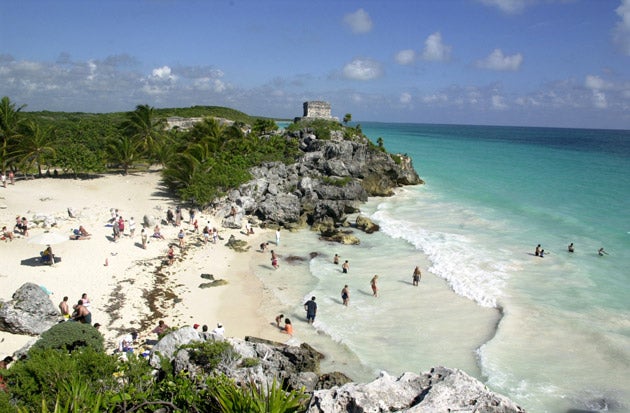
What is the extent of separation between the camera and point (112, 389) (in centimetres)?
762

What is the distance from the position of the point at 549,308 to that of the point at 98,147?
43849 mm

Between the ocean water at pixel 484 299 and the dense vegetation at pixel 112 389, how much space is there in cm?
665

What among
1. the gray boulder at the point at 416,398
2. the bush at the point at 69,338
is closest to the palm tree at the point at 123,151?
the bush at the point at 69,338

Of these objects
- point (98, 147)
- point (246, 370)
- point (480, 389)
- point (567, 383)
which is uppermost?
point (98, 147)

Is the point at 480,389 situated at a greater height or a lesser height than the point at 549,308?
greater

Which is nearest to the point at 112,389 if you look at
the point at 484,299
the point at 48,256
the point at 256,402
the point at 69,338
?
the point at 256,402

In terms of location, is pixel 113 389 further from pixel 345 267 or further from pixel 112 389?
pixel 345 267

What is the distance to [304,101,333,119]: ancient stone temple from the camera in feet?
185

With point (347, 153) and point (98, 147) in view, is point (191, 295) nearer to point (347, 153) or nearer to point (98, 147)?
point (347, 153)

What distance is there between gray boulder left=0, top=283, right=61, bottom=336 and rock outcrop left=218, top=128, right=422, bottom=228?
1435 centimetres

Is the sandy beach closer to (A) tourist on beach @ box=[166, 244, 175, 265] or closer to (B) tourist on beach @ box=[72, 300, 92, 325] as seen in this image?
(A) tourist on beach @ box=[166, 244, 175, 265]

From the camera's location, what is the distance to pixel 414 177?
49250 millimetres

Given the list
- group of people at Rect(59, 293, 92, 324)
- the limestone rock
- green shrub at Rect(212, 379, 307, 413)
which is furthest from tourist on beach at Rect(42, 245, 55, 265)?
the limestone rock

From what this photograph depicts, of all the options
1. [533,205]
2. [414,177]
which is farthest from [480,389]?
[414,177]
